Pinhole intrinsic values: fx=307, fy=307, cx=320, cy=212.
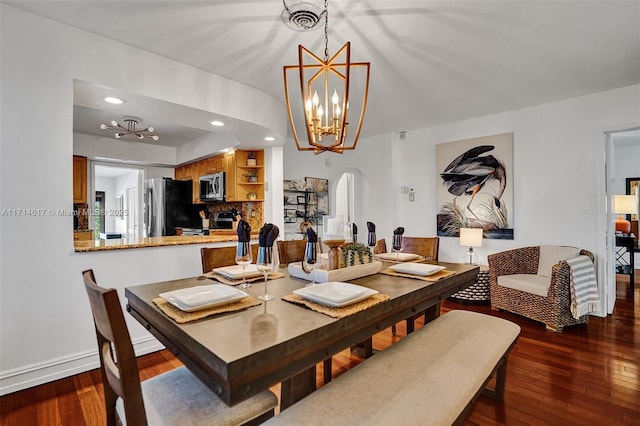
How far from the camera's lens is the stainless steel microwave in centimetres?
496

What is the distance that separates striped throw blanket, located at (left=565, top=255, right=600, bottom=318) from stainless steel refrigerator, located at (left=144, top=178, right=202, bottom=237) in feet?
19.5

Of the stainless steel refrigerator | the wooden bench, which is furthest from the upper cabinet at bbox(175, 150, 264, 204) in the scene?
the wooden bench

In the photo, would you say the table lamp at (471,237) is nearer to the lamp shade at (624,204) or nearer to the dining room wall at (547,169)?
the dining room wall at (547,169)

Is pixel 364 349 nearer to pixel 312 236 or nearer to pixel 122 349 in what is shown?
pixel 312 236

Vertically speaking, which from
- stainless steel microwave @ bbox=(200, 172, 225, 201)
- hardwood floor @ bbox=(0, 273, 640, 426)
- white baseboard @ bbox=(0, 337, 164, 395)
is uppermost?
stainless steel microwave @ bbox=(200, 172, 225, 201)

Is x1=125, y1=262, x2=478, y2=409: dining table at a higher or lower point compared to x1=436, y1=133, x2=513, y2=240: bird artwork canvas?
lower

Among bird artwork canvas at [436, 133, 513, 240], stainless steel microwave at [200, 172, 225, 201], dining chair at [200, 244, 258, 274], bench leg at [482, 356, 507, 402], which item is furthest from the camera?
stainless steel microwave at [200, 172, 225, 201]

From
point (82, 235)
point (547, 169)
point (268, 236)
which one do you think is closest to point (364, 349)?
point (268, 236)

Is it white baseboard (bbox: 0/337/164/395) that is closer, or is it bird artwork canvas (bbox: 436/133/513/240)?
white baseboard (bbox: 0/337/164/395)

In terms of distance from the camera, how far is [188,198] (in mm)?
6078

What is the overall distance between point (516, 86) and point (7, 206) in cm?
455

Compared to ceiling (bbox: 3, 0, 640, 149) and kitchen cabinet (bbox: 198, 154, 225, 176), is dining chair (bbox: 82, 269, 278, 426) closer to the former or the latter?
ceiling (bbox: 3, 0, 640, 149)

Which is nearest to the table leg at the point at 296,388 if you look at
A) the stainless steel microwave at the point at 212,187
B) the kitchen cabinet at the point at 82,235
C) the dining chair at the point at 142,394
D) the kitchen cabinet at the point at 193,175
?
the dining chair at the point at 142,394

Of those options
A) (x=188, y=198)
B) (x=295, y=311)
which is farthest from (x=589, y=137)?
(x=188, y=198)
